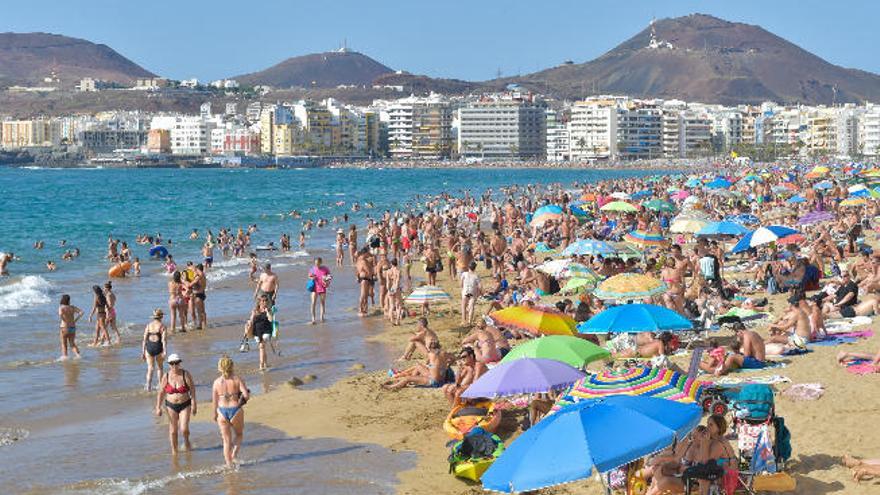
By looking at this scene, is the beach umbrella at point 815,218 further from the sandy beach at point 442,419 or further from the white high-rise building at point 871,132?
the white high-rise building at point 871,132

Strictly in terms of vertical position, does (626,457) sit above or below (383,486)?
above

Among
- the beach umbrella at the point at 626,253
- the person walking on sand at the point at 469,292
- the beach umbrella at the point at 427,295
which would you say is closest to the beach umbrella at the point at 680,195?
the beach umbrella at the point at 626,253

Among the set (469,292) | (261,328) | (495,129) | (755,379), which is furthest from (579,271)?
(495,129)

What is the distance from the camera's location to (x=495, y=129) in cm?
16800

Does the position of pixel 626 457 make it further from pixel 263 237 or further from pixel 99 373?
pixel 263 237

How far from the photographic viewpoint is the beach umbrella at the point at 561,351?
9.91 metres

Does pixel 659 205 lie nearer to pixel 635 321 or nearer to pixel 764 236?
pixel 764 236

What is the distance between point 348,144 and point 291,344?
6536 inches

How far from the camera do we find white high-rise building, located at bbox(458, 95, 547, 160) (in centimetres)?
16638

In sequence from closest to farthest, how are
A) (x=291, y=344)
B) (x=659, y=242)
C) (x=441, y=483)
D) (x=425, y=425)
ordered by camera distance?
(x=441, y=483)
(x=425, y=425)
(x=291, y=344)
(x=659, y=242)

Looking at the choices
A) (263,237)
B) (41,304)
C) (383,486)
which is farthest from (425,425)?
(263,237)

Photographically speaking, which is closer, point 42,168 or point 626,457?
point 626,457

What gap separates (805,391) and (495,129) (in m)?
159

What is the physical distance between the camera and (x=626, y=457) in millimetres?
6156
